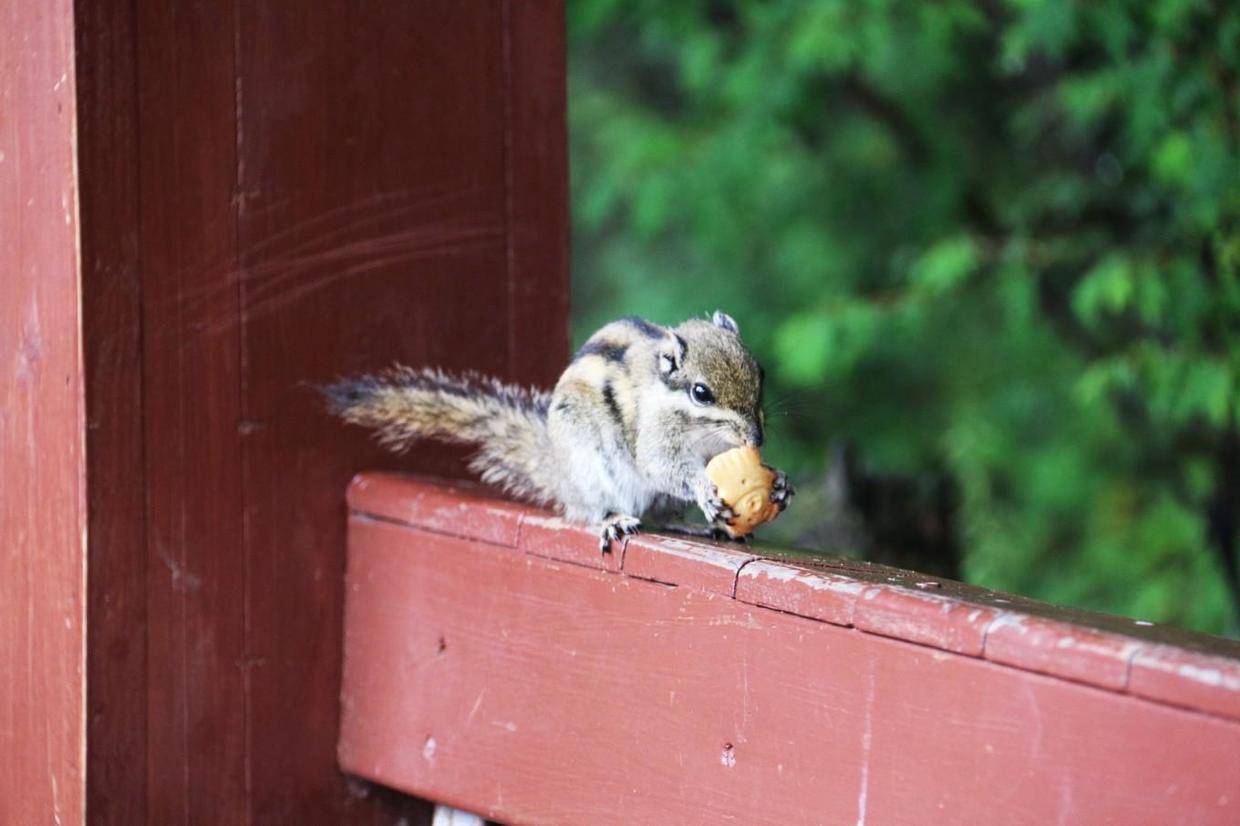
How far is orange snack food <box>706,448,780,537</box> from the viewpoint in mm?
1617

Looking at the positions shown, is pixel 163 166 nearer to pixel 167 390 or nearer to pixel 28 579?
pixel 167 390

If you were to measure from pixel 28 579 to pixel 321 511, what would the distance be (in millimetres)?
296

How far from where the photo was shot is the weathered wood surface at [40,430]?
1.42 m

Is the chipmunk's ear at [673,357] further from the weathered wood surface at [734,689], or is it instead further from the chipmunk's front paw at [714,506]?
the weathered wood surface at [734,689]

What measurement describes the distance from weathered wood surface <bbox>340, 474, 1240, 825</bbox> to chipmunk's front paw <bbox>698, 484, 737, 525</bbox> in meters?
0.25

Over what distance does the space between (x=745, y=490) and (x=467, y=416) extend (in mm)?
344

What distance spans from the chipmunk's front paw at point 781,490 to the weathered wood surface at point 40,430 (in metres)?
0.75

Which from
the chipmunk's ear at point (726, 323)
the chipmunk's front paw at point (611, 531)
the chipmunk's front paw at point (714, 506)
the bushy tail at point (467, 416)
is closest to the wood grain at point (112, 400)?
the bushy tail at point (467, 416)

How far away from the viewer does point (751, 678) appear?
118 centimetres

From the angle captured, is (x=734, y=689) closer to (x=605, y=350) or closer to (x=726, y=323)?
(x=605, y=350)

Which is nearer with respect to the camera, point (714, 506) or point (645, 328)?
point (714, 506)

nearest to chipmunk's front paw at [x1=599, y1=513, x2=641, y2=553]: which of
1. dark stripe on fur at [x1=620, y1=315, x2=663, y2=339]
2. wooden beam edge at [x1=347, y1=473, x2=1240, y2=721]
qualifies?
wooden beam edge at [x1=347, y1=473, x2=1240, y2=721]

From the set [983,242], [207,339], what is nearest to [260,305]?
[207,339]

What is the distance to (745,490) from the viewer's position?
5.32 feet
